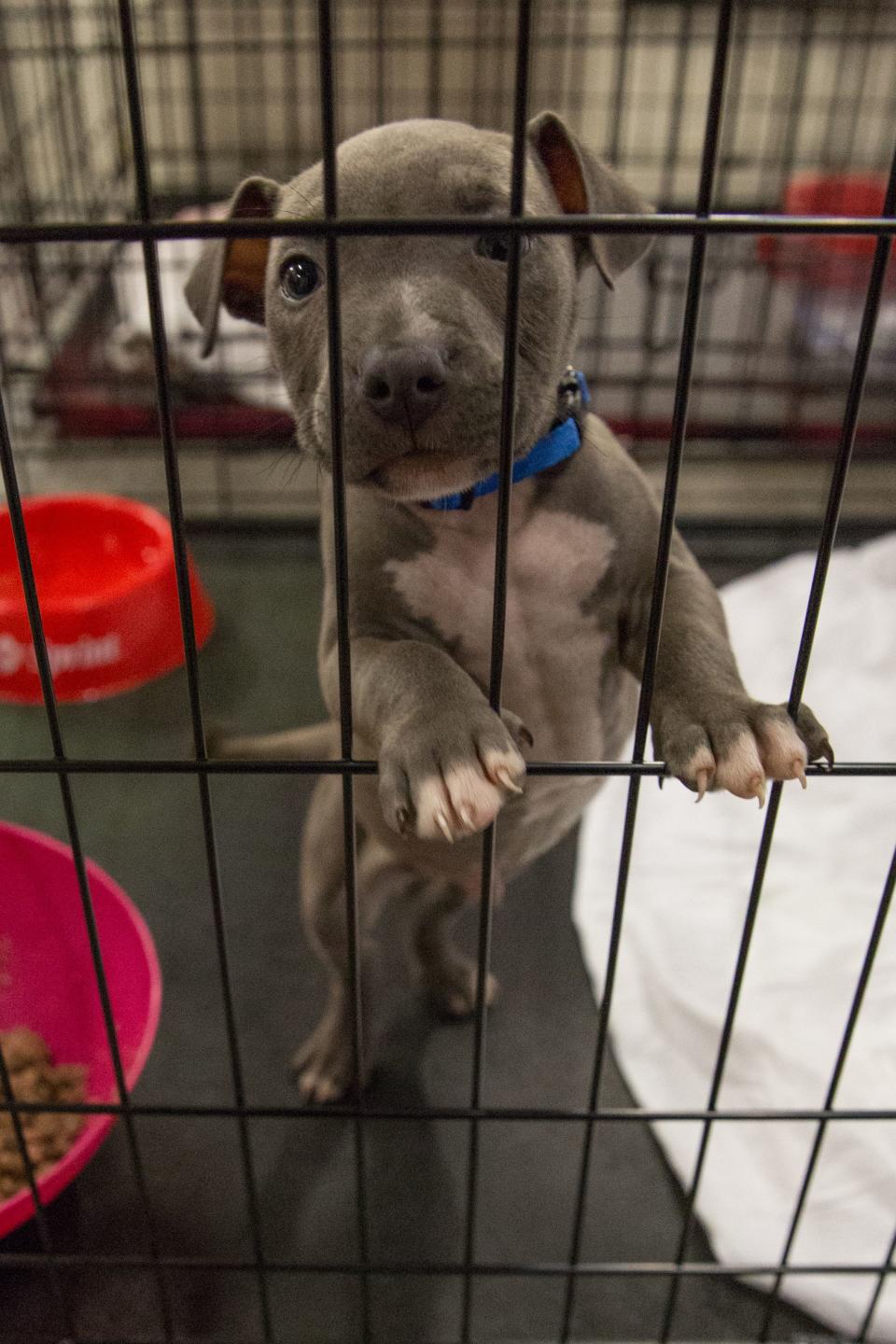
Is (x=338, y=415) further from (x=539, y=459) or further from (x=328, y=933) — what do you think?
(x=328, y=933)

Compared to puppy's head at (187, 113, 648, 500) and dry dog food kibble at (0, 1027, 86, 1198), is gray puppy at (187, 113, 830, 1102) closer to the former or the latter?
puppy's head at (187, 113, 648, 500)

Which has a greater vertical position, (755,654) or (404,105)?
(404,105)

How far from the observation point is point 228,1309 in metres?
1.37

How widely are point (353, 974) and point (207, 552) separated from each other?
2.22 metres

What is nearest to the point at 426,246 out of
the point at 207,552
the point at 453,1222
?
the point at 453,1222

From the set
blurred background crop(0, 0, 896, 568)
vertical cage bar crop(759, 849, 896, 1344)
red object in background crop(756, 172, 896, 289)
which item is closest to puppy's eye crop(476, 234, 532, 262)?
vertical cage bar crop(759, 849, 896, 1344)

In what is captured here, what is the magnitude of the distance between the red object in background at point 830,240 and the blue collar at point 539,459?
2783 mm

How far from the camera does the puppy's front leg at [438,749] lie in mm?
851

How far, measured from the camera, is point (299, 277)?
1071 mm

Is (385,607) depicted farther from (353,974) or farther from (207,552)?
(207,552)

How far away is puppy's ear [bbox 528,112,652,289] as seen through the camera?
108 cm

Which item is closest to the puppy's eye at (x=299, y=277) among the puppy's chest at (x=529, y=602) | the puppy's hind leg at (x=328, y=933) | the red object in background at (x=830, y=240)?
the puppy's chest at (x=529, y=602)

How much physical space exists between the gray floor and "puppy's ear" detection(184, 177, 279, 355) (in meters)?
1.05

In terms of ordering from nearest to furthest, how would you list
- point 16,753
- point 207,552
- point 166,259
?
point 16,753 → point 207,552 → point 166,259
